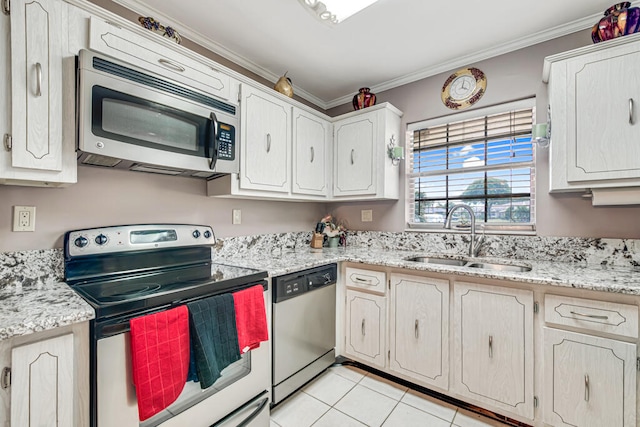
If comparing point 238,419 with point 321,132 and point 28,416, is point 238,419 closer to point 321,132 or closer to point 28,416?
point 28,416

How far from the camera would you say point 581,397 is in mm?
1380

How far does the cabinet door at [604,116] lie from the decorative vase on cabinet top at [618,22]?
0.11 m

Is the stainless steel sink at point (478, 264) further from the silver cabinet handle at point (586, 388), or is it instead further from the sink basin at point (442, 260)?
the silver cabinet handle at point (586, 388)

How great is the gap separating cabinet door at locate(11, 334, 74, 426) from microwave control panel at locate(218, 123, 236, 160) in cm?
111

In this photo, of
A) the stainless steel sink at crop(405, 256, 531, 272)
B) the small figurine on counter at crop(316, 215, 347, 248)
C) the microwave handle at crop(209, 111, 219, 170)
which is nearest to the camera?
the microwave handle at crop(209, 111, 219, 170)

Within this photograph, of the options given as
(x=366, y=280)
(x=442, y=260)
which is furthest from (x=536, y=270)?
(x=366, y=280)

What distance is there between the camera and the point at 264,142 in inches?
82.0

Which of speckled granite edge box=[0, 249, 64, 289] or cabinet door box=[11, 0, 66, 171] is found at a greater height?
cabinet door box=[11, 0, 66, 171]

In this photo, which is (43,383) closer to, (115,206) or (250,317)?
(250,317)

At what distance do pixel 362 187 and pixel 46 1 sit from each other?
213cm

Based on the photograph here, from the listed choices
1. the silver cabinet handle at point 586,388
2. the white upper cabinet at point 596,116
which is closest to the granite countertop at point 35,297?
the silver cabinet handle at point 586,388

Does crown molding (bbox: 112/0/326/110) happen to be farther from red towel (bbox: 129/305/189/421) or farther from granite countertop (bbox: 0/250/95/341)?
red towel (bbox: 129/305/189/421)

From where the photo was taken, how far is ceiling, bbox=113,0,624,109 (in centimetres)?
172

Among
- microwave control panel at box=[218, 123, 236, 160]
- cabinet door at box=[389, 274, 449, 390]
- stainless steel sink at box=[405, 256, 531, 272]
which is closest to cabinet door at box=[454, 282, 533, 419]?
cabinet door at box=[389, 274, 449, 390]
